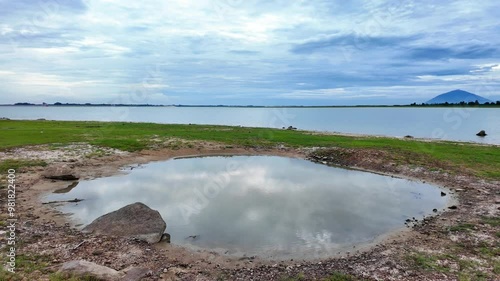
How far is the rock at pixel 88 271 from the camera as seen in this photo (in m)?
8.58

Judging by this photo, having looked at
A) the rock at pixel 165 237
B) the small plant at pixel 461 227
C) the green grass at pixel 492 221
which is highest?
the green grass at pixel 492 221

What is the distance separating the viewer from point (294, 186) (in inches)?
841

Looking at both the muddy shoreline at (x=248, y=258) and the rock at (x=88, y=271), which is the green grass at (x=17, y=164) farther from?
the rock at (x=88, y=271)

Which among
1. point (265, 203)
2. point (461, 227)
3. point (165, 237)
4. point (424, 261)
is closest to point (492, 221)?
point (461, 227)

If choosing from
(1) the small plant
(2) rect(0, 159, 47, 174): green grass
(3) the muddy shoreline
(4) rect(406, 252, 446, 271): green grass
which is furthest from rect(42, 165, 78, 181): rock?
(1) the small plant

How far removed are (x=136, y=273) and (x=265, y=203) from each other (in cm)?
925

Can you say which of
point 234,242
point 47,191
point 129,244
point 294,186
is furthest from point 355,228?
point 47,191

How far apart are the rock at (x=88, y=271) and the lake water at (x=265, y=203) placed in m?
3.49

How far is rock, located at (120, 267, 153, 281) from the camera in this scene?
8.97m

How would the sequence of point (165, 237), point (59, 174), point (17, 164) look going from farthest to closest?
point (17, 164) → point (59, 174) → point (165, 237)

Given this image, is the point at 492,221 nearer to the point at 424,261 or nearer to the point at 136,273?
the point at 424,261

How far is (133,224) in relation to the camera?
41.8ft

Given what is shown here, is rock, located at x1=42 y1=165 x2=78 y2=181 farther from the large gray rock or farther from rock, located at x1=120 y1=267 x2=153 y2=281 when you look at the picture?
rock, located at x1=120 y1=267 x2=153 y2=281

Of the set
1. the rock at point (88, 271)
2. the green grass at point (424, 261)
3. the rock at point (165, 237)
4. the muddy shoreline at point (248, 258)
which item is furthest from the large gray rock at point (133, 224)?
the green grass at point (424, 261)
